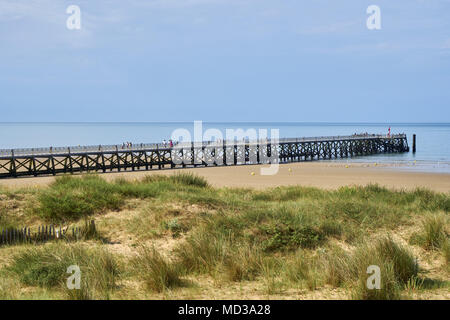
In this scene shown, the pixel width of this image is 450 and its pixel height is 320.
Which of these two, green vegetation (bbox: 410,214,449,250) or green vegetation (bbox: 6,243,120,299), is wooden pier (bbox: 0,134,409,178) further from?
green vegetation (bbox: 410,214,449,250)

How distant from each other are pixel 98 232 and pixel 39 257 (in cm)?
303

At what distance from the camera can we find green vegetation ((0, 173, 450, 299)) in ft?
23.6

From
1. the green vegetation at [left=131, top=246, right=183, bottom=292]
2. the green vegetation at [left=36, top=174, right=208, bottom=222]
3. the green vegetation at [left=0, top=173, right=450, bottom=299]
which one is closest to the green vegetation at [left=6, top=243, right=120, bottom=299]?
the green vegetation at [left=0, top=173, right=450, bottom=299]

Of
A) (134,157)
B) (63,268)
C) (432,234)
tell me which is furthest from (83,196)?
(134,157)

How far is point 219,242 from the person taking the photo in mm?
8891

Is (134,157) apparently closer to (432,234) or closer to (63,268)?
(432,234)

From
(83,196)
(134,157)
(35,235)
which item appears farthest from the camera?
(134,157)

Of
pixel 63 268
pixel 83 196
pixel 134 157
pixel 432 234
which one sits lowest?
pixel 134 157

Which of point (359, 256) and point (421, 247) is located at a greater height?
point (359, 256)

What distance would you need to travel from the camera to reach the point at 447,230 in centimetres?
1077

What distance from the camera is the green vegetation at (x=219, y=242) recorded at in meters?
7.20

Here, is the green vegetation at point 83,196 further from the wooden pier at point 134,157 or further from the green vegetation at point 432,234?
the wooden pier at point 134,157
